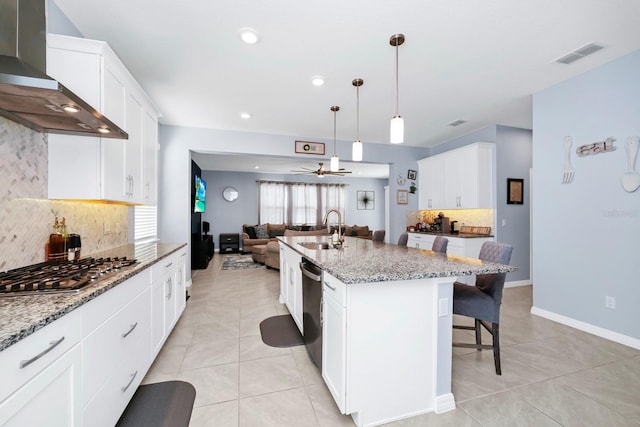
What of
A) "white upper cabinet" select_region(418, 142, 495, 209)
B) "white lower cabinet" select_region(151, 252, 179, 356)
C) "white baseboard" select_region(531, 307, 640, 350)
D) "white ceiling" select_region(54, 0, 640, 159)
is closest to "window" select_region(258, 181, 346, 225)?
"white upper cabinet" select_region(418, 142, 495, 209)

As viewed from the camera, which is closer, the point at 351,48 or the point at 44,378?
the point at 44,378

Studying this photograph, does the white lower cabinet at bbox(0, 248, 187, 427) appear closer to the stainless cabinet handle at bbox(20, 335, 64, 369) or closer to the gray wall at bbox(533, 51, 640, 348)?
the stainless cabinet handle at bbox(20, 335, 64, 369)

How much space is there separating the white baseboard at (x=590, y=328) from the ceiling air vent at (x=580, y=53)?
2.65 meters

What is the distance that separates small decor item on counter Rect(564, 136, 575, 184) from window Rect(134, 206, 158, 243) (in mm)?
5032

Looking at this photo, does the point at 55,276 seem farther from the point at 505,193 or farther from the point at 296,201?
the point at 296,201

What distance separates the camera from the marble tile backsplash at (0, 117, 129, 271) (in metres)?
1.47

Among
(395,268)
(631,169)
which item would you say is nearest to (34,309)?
(395,268)

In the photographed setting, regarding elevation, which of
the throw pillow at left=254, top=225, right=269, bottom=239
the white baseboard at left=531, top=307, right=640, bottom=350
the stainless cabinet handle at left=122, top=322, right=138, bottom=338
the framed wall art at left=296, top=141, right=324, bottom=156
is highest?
the framed wall art at left=296, top=141, right=324, bottom=156

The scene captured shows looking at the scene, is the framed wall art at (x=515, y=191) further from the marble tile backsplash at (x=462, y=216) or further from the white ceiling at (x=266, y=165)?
the white ceiling at (x=266, y=165)

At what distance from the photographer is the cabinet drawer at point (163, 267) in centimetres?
205

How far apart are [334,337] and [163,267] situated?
1.59 m

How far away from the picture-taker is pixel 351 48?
2.35 m

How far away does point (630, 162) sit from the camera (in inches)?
97.3

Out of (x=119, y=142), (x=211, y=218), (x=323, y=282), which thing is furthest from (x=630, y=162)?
(x=211, y=218)
